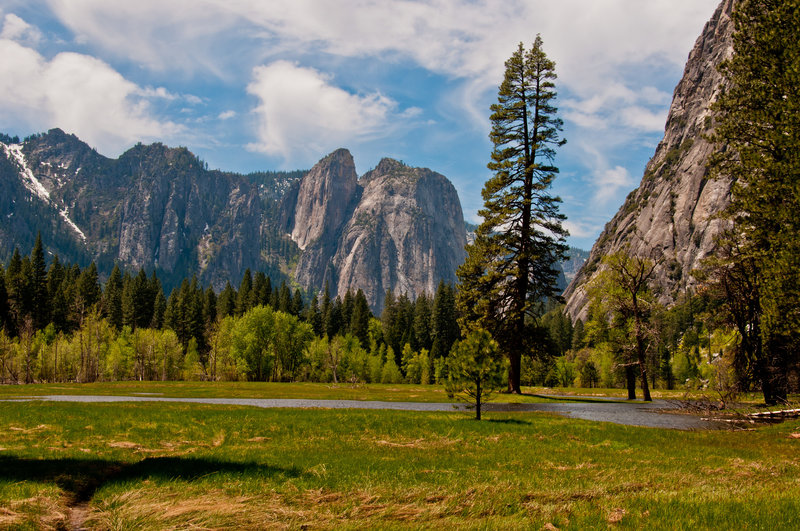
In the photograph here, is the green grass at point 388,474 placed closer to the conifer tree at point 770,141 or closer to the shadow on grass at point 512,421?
the shadow on grass at point 512,421

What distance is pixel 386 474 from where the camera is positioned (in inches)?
469

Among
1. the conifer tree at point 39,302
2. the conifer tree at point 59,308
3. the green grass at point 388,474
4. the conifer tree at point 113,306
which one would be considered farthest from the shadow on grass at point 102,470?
the conifer tree at point 113,306

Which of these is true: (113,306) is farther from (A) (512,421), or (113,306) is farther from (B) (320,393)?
(A) (512,421)

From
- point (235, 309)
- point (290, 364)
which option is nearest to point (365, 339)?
point (290, 364)

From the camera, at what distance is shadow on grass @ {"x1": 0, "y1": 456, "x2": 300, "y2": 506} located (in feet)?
35.8

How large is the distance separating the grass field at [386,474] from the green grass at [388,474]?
49 millimetres

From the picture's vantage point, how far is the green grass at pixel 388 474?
7.98 metres

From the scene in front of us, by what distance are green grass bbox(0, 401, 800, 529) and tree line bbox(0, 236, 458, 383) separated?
5506 cm

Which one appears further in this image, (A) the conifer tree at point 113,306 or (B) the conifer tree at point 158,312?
(B) the conifer tree at point 158,312

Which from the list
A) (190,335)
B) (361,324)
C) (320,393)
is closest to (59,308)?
(190,335)

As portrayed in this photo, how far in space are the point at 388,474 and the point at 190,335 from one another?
4654 inches

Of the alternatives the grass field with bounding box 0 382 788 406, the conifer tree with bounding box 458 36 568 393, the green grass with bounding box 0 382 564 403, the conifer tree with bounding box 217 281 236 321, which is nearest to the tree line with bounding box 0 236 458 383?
the conifer tree with bounding box 217 281 236 321

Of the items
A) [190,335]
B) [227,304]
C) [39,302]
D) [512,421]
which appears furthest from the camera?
[227,304]

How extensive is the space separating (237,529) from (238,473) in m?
4.79
